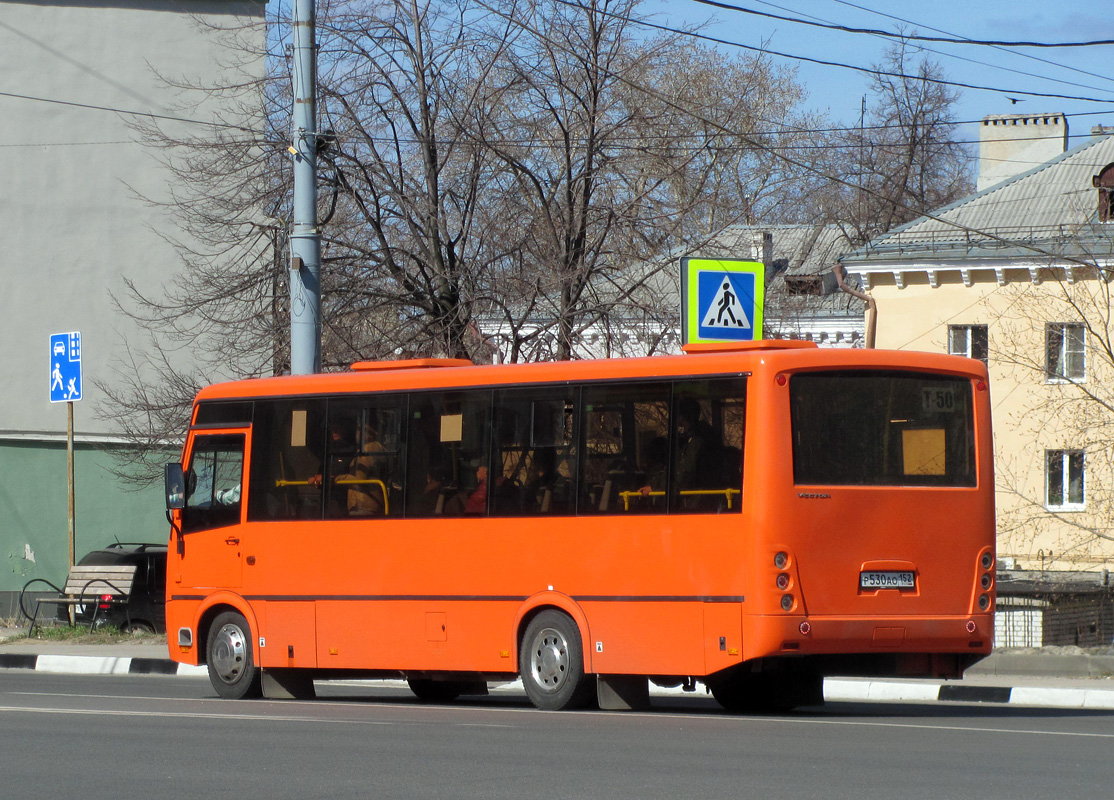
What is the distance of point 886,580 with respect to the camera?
484 inches

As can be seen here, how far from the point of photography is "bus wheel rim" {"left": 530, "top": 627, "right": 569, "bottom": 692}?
1293 cm

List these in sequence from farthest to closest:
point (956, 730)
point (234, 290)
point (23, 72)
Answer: point (23, 72)
point (234, 290)
point (956, 730)

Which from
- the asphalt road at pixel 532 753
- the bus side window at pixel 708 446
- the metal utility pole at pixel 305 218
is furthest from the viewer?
the metal utility pole at pixel 305 218

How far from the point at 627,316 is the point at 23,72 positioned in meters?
12.9

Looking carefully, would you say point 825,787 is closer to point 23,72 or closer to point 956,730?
point 956,730

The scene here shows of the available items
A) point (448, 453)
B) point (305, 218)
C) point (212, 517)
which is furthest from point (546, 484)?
point (305, 218)

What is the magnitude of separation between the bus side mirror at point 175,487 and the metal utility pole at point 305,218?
2.01 m

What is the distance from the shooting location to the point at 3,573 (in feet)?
92.0

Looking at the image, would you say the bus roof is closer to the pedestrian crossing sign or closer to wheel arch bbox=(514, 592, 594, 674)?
wheel arch bbox=(514, 592, 594, 674)

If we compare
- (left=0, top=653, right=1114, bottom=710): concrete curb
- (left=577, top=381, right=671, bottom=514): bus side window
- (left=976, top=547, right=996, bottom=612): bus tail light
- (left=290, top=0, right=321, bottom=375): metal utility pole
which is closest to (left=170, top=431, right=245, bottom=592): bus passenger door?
(left=290, top=0, right=321, bottom=375): metal utility pole

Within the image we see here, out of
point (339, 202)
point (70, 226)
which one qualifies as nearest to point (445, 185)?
point (339, 202)

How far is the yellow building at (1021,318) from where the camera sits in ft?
121

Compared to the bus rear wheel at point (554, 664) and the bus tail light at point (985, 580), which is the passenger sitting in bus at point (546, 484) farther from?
the bus tail light at point (985, 580)

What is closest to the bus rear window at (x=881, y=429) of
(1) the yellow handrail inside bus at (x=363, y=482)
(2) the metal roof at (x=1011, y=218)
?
(1) the yellow handrail inside bus at (x=363, y=482)
